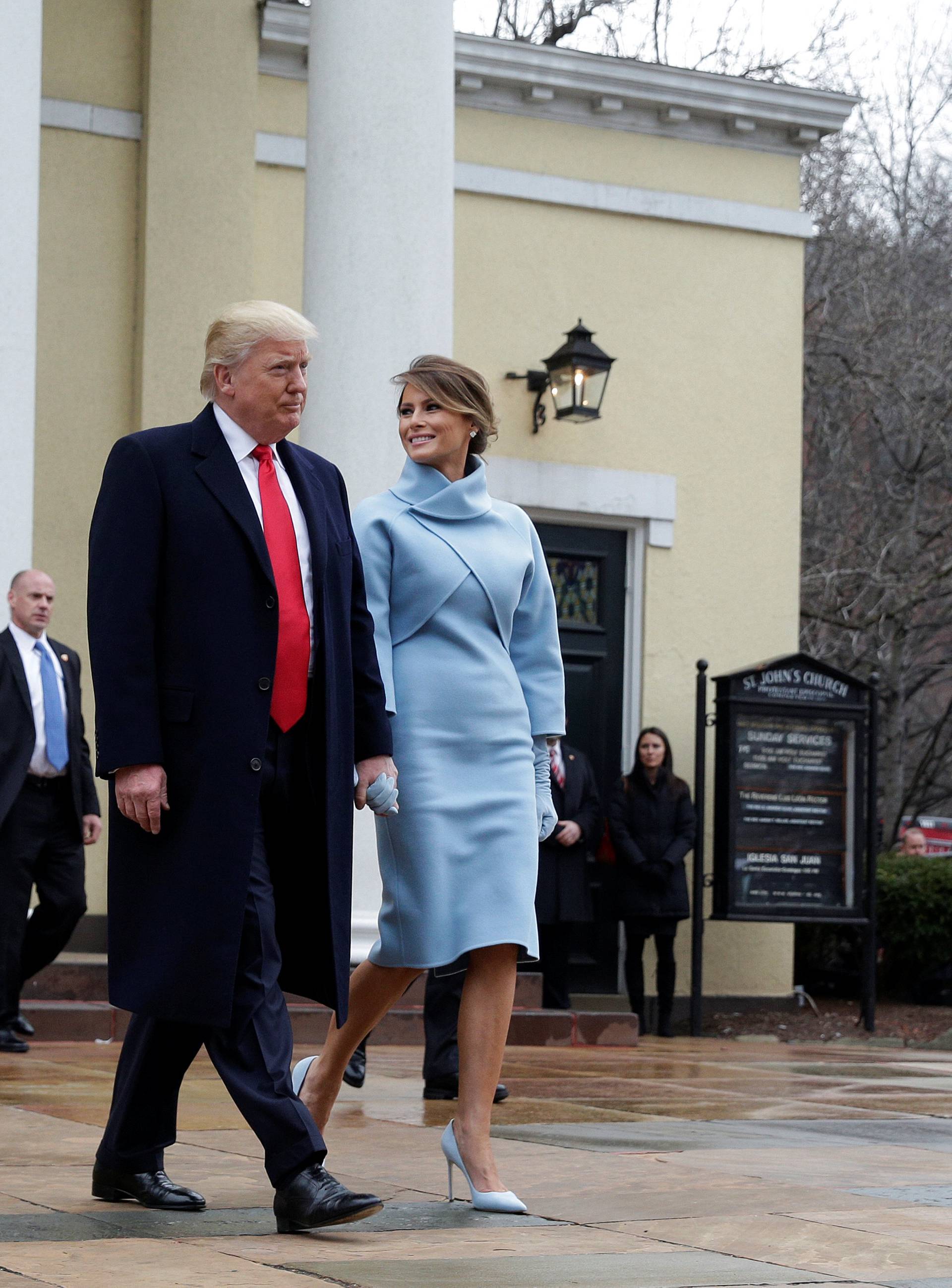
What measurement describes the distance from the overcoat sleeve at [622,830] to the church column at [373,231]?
2.78 m

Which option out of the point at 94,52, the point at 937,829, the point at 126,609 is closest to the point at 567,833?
the point at 94,52

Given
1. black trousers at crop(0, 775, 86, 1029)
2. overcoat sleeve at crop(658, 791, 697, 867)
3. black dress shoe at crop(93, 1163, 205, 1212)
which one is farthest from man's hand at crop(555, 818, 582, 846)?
black dress shoe at crop(93, 1163, 205, 1212)

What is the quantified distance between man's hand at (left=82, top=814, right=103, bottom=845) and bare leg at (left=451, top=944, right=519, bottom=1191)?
4267 millimetres

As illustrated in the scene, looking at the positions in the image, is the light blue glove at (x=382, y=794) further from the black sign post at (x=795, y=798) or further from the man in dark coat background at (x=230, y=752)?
the black sign post at (x=795, y=798)

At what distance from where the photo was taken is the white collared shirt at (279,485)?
152 inches

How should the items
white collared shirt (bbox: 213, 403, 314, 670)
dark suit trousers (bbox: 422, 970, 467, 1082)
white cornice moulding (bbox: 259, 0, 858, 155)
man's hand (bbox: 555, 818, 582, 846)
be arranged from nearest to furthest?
white collared shirt (bbox: 213, 403, 314, 670)
dark suit trousers (bbox: 422, 970, 467, 1082)
man's hand (bbox: 555, 818, 582, 846)
white cornice moulding (bbox: 259, 0, 858, 155)

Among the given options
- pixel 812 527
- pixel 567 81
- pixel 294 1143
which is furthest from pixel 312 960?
pixel 812 527

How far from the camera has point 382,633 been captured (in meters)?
4.19

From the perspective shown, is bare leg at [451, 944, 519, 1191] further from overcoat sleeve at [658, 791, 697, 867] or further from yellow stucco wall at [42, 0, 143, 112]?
yellow stucco wall at [42, 0, 143, 112]

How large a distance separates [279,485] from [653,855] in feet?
26.0

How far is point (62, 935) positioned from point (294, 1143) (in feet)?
15.6

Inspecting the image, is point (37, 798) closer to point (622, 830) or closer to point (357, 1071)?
point (357, 1071)

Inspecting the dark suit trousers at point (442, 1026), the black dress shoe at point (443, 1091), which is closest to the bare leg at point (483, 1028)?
the dark suit trousers at point (442, 1026)

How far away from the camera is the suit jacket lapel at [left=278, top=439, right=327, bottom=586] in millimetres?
3867
